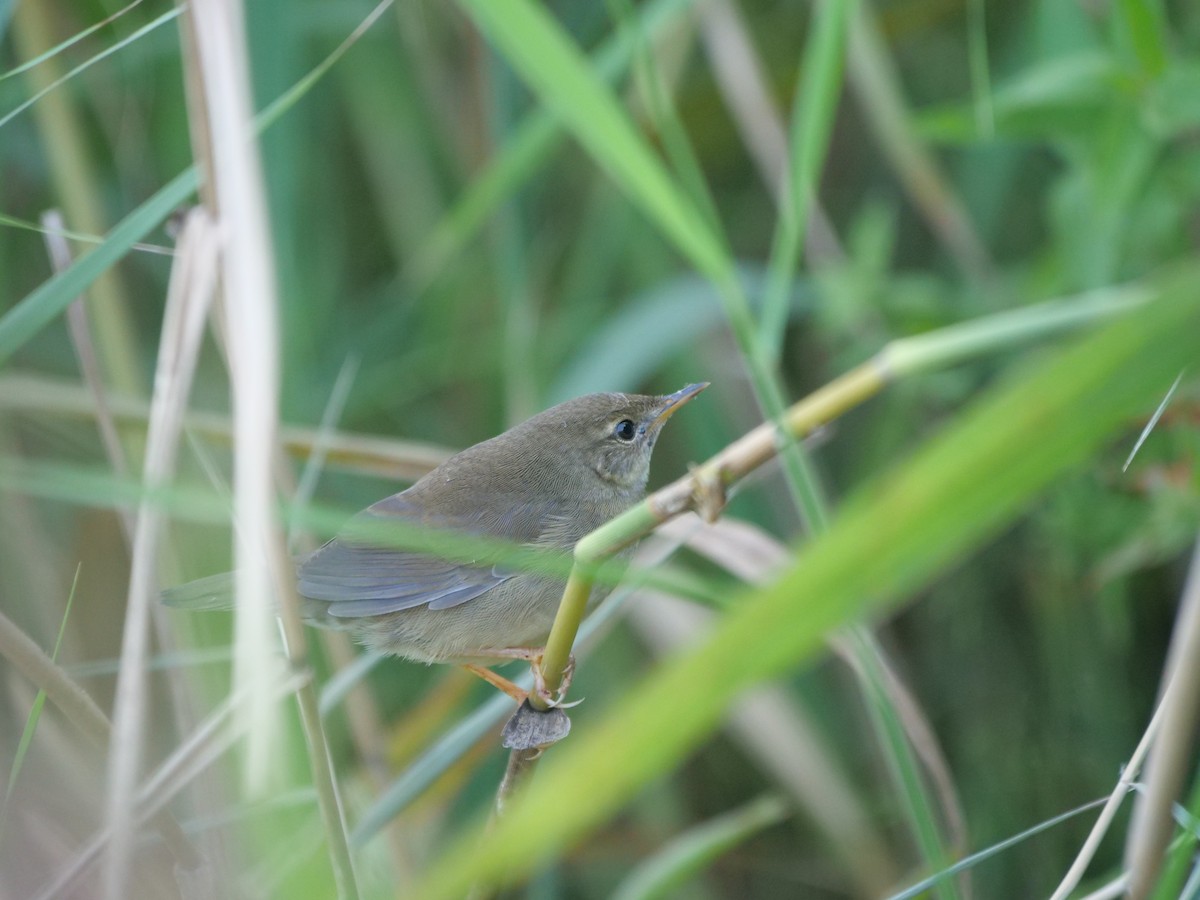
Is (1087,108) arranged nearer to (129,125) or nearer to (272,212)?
(272,212)

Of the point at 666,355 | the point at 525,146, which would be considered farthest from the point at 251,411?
the point at 666,355

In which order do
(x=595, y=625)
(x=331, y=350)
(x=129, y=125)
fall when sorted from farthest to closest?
(x=331, y=350)
(x=129, y=125)
(x=595, y=625)

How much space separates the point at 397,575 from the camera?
70.6 inches

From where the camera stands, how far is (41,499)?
3303mm

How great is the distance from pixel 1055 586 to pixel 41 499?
285cm

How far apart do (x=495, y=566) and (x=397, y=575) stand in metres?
0.15

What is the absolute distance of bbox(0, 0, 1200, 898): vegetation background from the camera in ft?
7.21

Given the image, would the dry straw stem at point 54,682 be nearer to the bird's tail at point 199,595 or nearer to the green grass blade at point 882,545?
the bird's tail at point 199,595

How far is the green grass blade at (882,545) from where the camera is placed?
644 millimetres

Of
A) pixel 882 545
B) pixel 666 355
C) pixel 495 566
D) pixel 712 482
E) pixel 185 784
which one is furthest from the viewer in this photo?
pixel 666 355

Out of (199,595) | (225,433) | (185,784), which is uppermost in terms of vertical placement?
(225,433)

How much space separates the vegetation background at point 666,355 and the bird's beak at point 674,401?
187 millimetres

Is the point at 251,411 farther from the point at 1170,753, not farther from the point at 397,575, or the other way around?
the point at 1170,753

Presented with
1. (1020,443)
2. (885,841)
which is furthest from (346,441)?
(885,841)
